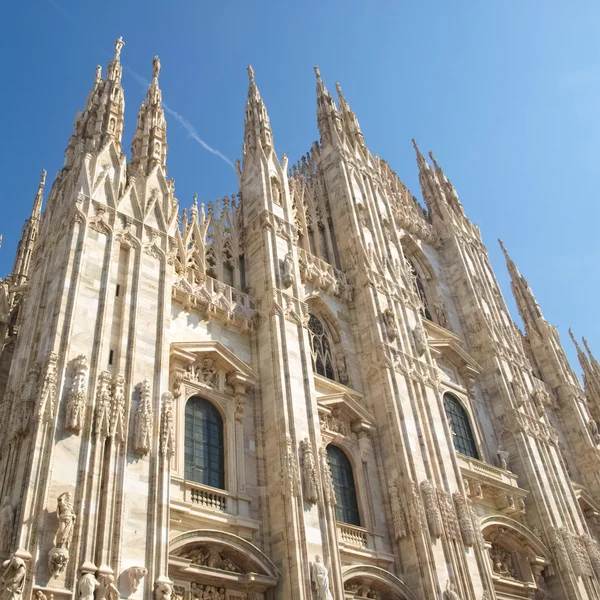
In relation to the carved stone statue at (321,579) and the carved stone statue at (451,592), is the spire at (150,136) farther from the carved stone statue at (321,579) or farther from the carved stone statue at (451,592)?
the carved stone statue at (451,592)

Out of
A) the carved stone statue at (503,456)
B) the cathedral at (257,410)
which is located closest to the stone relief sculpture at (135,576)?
the cathedral at (257,410)

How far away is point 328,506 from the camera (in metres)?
17.4

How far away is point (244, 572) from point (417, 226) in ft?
73.1

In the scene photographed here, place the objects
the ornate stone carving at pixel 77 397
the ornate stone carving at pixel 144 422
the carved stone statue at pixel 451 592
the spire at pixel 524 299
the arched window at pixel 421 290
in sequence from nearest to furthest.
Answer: the ornate stone carving at pixel 77 397
the ornate stone carving at pixel 144 422
the carved stone statue at pixel 451 592
the arched window at pixel 421 290
the spire at pixel 524 299

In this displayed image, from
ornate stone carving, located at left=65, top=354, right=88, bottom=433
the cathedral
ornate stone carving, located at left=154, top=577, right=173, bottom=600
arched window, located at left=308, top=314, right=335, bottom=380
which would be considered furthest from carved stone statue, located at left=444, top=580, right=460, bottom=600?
ornate stone carving, located at left=65, top=354, right=88, bottom=433

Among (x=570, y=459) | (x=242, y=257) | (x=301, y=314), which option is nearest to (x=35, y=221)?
(x=242, y=257)

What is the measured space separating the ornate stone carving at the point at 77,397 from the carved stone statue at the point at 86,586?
2.92 m

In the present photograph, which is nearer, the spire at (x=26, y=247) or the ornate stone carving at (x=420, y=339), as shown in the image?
the ornate stone carving at (x=420, y=339)

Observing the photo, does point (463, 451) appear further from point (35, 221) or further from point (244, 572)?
point (35, 221)

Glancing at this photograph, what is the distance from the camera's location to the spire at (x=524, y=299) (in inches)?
1465

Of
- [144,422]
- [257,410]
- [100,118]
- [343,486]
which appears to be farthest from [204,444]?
[100,118]

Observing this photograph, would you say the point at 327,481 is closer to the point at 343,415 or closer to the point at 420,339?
the point at 343,415

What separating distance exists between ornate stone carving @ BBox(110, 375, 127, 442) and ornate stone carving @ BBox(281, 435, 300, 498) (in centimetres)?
458

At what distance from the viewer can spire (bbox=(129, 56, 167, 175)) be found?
69.7 ft
